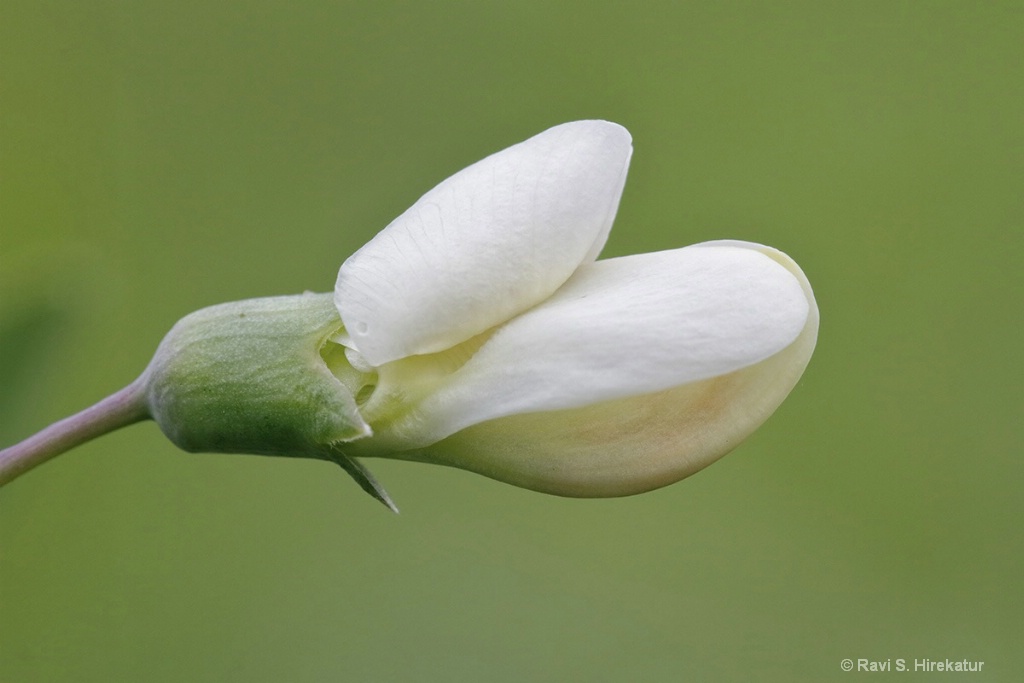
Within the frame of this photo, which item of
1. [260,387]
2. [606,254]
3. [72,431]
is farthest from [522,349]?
[606,254]

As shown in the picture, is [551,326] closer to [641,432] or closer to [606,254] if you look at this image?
[641,432]

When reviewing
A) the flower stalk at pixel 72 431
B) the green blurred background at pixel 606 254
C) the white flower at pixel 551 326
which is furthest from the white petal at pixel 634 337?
the green blurred background at pixel 606 254

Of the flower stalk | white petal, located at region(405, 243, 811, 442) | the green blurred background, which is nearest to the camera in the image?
white petal, located at region(405, 243, 811, 442)

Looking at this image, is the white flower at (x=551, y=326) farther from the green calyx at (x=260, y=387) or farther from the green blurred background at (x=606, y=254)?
the green blurred background at (x=606, y=254)

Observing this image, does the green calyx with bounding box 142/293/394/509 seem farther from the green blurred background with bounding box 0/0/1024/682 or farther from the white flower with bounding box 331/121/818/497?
the green blurred background with bounding box 0/0/1024/682

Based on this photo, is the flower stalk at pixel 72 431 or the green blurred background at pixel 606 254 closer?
the flower stalk at pixel 72 431

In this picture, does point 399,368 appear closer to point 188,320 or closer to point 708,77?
point 188,320

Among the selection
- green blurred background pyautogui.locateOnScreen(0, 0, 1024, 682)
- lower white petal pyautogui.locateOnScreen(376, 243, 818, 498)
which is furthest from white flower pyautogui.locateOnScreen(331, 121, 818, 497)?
green blurred background pyautogui.locateOnScreen(0, 0, 1024, 682)
